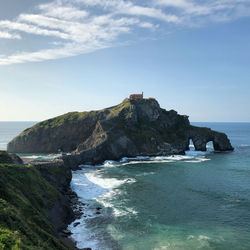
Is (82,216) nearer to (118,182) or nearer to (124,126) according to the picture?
(118,182)

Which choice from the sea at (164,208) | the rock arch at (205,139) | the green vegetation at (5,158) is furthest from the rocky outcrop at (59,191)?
the rock arch at (205,139)

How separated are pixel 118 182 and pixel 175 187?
18767 mm

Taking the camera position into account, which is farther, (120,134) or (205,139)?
(205,139)

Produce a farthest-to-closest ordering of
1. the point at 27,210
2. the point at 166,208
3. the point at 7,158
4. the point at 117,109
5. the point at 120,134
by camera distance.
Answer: the point at 117,109, the point at 120,134, the point at 7,158, the point at 166,208, the point at 27,210

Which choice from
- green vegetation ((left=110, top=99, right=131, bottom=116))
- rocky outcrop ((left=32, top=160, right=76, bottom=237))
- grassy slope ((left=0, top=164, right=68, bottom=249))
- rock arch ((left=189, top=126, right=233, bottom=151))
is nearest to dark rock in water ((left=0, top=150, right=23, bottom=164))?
rocky outcrop ((left=32, top=160, right=76, bottom=237))

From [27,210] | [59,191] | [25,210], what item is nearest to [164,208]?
[59,191]

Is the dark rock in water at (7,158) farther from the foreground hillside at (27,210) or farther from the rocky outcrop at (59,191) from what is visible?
the rocky outcrop at (59,191)

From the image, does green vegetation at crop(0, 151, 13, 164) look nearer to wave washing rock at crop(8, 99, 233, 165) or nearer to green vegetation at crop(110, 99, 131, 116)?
wave washing rock at crop(8, 99, 233, 165)

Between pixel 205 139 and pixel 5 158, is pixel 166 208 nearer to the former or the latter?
pixel 5 158

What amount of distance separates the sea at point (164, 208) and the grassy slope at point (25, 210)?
8.41 meters

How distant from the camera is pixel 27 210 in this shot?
34500 mm

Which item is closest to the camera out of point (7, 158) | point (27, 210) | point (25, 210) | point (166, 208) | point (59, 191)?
point (25, 210)

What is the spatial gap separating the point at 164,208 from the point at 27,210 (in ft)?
101

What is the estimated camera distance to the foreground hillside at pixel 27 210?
77.9 feet
